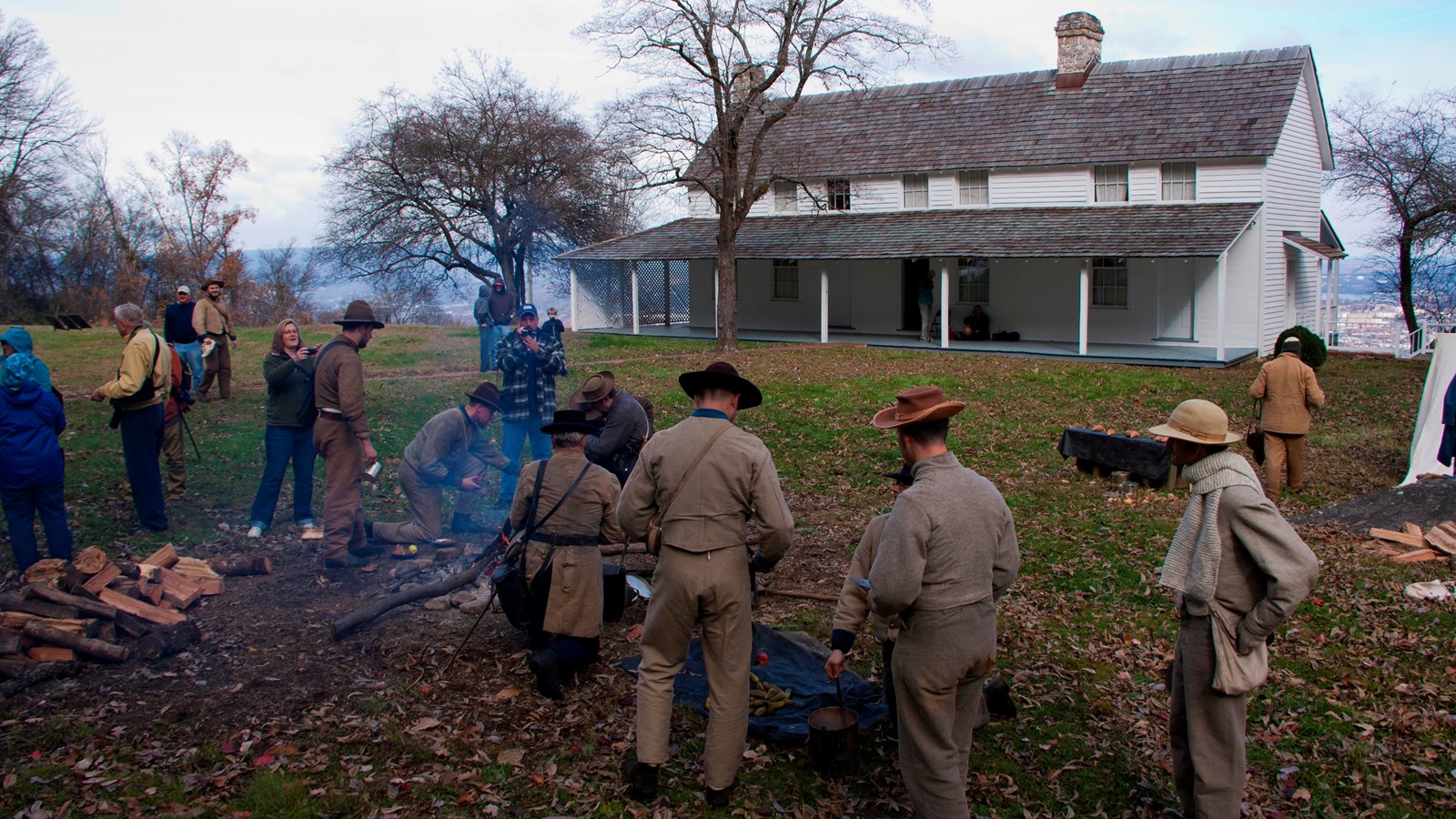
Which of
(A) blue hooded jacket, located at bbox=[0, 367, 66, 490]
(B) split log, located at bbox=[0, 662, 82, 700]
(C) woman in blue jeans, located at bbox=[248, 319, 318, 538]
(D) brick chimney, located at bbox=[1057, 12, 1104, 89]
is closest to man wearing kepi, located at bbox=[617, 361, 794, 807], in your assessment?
(B) split log, located at bbox=[0, 662, 82, 700]

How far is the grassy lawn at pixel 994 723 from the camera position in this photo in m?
4.59

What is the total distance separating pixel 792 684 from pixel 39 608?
A: 14.2 feet

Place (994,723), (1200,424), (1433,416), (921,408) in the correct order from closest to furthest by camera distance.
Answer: (1200,424), (921,408), (994,723), (1433,416)

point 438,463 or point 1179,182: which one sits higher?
point 1179,182

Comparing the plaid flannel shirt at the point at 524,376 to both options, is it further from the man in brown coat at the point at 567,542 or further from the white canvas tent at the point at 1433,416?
the white canvas tent at the point at 1433,416

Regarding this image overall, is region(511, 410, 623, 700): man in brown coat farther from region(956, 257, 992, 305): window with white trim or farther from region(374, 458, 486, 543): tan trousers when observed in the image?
region(956, 257, 992, 305): window with white trim

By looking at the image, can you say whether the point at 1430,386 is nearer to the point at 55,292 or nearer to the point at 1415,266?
the point at 1415,266

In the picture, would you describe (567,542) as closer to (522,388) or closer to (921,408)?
(921,408)

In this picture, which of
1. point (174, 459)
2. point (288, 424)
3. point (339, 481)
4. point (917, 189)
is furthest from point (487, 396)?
point (917, 189)

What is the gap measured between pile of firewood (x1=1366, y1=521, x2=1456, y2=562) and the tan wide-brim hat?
5297mm

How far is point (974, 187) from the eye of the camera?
86.0 feet

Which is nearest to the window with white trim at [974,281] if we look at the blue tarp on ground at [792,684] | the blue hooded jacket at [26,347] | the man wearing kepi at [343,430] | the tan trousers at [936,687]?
the man wearing kepi at [343,430]

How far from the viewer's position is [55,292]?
3256cm

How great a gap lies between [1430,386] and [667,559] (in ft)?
37.8
